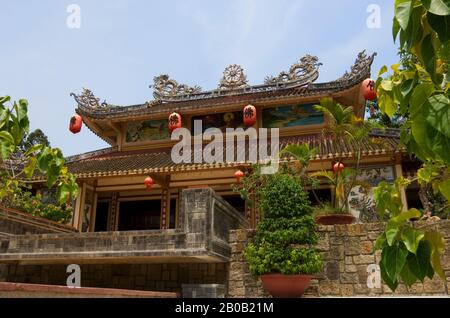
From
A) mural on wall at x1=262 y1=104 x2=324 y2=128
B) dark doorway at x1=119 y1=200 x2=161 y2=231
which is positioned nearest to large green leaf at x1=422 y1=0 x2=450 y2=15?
mural on wall at x1=262 y1=104 x2=324 y2=128

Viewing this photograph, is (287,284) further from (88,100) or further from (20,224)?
(88,100)

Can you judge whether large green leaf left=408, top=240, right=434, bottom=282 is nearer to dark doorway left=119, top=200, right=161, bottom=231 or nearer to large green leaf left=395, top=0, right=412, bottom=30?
large green leaf left=395, top=0, right=412, bottom=30

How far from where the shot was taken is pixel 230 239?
22.6 ft

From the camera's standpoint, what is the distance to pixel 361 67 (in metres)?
12.1

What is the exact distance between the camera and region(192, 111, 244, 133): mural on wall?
13.4 metres

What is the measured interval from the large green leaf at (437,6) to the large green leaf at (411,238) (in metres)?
0.57

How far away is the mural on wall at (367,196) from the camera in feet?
32.1

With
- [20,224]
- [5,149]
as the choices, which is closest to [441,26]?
[5,149]

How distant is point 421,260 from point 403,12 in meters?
0.67

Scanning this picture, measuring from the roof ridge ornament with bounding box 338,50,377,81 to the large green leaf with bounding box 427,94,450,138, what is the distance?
38.0 feet

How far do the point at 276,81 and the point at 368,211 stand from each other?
582cm

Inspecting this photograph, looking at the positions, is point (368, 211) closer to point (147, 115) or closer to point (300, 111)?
point (300, 111)
